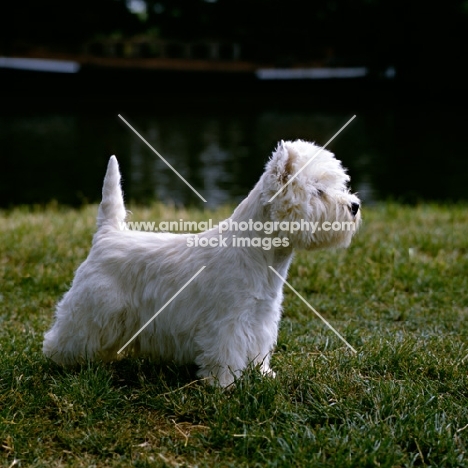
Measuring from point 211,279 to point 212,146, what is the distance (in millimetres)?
17797

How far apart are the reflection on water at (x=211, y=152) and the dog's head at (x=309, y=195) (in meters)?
→ 8.01

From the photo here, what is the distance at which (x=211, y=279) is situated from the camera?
392cm

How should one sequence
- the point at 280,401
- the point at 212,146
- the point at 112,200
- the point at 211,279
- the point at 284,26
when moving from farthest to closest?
the point at 284,26 → the point at 212,146 → the point at 112,200 → the point at 211,279 → the point at 280,401

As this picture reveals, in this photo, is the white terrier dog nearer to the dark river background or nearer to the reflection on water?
the reflection on water

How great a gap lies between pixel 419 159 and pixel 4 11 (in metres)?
23.6

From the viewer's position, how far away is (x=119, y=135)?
23.4 meters

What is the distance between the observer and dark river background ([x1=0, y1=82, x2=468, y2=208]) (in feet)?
51.7

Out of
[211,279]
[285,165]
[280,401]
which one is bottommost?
[280,401]

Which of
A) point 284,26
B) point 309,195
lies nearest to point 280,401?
point 309,195

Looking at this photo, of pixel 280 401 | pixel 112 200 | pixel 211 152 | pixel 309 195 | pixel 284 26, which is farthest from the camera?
pixel 284 26

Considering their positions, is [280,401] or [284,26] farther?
[284,26]

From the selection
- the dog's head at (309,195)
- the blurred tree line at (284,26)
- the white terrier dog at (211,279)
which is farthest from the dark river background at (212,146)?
the dog's head at (309,195)

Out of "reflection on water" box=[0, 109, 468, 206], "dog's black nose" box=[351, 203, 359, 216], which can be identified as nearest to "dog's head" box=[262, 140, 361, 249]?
"dog's black nose" box=[351, 203, 359, 216]

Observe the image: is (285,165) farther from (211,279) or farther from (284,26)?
(284,26)
